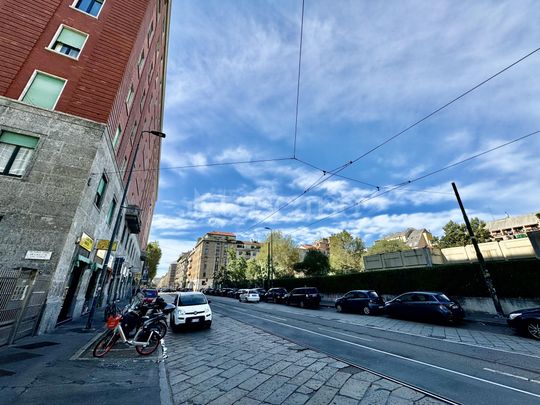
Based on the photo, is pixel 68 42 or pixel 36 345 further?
pixel 68 42

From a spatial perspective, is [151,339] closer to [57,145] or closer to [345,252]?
[57,145]

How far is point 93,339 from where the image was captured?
8.51 m

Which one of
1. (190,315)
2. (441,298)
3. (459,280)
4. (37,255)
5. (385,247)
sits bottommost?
A: (190,315)

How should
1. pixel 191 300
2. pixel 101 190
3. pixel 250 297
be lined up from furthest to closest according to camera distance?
pixel 250 297
pixel 101 190
pixel 191 300

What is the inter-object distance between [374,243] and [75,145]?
57301 mm

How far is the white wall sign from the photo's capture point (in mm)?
8969

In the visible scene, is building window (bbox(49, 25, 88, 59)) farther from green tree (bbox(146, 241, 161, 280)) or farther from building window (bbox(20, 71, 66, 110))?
green tree (bbox(146, 241, 161, 280))

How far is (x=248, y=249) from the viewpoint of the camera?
106125 mm

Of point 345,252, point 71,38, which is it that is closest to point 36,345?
point 71,38

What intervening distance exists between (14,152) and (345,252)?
46.9m

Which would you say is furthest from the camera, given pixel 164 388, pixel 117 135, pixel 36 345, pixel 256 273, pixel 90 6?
pixel 256 273

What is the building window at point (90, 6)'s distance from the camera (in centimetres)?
1382

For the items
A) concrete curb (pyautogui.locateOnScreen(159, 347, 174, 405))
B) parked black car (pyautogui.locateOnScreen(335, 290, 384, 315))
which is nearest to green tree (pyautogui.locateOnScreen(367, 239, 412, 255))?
parked black car (pyautogui.locateOnScreen(335, 290, 384, 315))

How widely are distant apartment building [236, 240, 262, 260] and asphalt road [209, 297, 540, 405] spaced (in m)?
96.2
